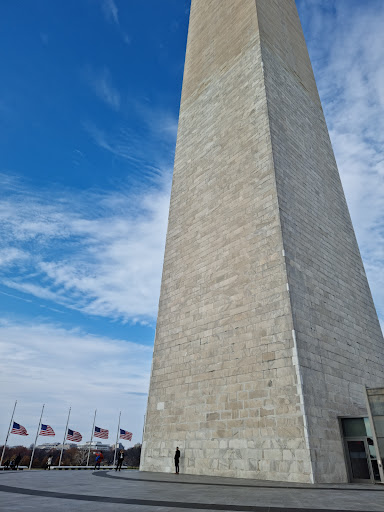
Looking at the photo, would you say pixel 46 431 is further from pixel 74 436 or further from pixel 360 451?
pixel 360 451

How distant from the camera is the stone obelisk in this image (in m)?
10.7

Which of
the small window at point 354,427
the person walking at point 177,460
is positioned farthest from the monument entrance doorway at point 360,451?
the person walking at point 177,460

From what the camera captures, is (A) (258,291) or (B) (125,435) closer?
(A) (258,291)

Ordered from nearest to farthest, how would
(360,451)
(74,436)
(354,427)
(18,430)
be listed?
1. (360,451)
2. (354,427)
3. (18,430)
4. (74,436)

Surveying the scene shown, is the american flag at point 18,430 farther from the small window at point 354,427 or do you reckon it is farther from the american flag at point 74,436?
the small window at point 354,427

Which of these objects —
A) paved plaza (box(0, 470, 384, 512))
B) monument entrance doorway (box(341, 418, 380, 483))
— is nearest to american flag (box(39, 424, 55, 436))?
paved plaza (box(0, 470, 384, 512))

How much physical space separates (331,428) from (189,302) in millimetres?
7087

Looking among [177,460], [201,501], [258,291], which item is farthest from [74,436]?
[201,501]

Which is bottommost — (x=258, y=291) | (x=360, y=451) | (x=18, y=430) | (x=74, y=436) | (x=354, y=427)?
(x=360, y=451)

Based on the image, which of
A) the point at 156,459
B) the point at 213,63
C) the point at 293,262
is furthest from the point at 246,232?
the point at 213,63

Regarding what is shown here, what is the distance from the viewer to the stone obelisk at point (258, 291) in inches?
423

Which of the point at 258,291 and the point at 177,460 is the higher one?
the point at 258,291

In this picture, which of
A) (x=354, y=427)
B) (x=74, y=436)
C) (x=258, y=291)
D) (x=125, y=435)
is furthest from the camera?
(x=125, y=435)

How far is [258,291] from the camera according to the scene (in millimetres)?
12562
